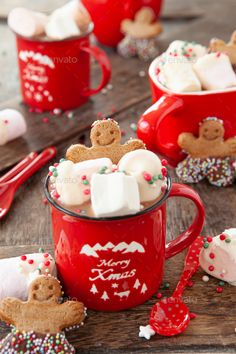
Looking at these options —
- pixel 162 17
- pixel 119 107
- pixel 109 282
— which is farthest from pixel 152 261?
pixel 162 17

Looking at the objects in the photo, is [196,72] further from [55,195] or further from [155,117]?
[55,195]

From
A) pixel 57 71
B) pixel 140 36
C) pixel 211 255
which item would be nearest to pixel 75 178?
pixel 211 255

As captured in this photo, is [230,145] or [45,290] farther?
[230,145]

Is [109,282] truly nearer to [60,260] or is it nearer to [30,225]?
[60,260]

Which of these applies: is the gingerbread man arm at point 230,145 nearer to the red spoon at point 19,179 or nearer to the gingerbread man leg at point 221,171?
the gingerbread man leg at point 221,171

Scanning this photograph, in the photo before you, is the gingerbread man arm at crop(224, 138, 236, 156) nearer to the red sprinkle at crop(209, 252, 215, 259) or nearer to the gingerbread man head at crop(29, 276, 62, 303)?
the red sprinkle at crop(209, 252, 215, 259)

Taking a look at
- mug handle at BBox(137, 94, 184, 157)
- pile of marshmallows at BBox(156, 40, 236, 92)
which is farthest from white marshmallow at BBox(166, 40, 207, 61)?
mug handle at BBox(137, 94, 184, 157)
